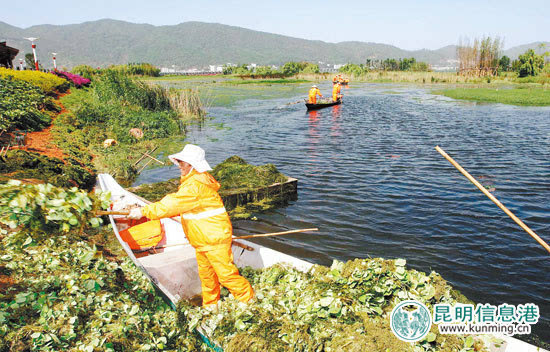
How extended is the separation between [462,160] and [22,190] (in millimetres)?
14054

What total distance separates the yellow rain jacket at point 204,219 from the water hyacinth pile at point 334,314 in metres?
0.52

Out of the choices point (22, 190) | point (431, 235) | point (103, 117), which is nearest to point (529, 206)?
point (431, 235)

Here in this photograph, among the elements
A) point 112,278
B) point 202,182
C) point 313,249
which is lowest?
point 313,249

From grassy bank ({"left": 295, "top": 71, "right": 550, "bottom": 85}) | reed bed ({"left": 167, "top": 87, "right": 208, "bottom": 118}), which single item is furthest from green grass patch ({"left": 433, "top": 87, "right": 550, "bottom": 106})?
reed bed ({"left": 167, "top": 87, "right": 208, "bottom": 118})

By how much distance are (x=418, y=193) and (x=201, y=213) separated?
25.4 ft

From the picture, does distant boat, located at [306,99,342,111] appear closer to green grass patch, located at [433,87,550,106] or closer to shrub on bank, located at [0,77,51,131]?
green grass patch, located at [433,87,550,106]

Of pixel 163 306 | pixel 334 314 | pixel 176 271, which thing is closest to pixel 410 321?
pixel 334 314

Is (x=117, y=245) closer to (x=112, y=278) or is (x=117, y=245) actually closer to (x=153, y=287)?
(x=112, y=278)

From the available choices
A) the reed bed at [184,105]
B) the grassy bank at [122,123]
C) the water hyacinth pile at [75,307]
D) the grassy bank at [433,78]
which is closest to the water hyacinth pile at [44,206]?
the water hyacinth pile at [75,307]

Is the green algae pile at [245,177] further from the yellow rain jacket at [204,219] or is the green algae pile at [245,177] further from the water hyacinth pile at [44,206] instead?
the water hyacinth pile at [44,206]

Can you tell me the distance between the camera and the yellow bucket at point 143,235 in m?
6.05

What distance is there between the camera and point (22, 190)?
3.62 metres

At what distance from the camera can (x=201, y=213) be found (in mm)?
4449

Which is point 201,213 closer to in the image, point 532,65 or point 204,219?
point 204,219
